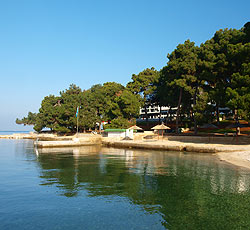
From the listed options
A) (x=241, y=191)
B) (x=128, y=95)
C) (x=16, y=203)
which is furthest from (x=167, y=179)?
(x=128, y=95)

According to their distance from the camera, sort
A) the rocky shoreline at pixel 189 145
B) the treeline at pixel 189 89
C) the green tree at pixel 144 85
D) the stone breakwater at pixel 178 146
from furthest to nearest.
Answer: the green tree at pixel 144 85, the treeline at pixel 189 89, the stone breakwater at pixel 178 146, the rocky shoreline at pixel 189 145

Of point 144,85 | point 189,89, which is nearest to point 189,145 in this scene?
point 189,89

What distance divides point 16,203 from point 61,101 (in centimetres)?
9516

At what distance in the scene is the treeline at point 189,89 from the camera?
119 ft

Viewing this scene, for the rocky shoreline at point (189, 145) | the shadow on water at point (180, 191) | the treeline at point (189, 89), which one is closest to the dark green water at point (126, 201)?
the shadow on water at point (180, 191)

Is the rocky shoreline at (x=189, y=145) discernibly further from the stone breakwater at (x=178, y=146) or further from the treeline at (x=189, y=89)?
the treeline at (x=189, y=89)

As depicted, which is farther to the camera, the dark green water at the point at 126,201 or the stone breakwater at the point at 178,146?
the stone breakwater at the point at 178,146

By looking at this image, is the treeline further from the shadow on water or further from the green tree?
the shadow on water

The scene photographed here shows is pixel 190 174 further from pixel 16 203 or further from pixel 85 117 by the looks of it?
pixel 85 117

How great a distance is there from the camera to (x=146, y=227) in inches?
360

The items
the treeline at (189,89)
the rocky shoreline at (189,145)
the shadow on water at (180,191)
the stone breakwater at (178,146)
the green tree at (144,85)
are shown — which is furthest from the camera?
the green tree at (144,85)

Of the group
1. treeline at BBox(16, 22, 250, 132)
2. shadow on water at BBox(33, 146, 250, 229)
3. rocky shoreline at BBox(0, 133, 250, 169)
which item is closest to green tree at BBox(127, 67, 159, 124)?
treeline at BBox(16, 22, 250, 132)

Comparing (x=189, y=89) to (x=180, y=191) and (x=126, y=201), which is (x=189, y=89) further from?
(x=126, y=201)

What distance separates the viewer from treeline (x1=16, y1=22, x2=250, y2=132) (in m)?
36.3
